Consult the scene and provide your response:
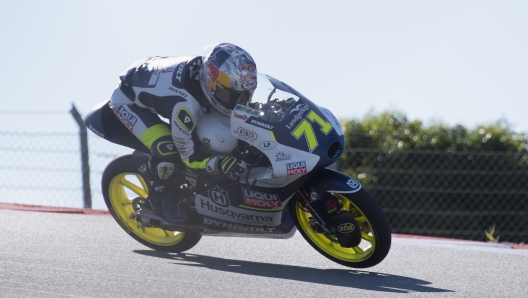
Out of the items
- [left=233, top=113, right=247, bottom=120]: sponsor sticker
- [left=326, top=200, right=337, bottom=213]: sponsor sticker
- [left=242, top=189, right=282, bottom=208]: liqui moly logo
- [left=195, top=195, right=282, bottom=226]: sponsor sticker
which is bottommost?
[left=195, top=195, right=282, bottom=226]: sponsor sticker

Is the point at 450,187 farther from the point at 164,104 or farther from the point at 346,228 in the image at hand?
the point at 164,104

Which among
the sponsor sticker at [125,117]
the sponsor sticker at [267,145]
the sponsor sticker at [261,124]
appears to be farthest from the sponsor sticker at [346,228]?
the sponsor sticker at [125,117]

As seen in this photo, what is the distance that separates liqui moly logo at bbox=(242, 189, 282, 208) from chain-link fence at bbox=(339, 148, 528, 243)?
5.99 m

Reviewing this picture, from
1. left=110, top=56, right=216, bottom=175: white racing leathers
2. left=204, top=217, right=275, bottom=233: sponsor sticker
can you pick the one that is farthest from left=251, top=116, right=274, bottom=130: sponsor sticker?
left=204, top=217, right=275, bottom=233: sponsor sticker

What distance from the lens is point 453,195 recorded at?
13.2 m

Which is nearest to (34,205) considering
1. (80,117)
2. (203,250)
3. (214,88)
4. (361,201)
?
(80,117)

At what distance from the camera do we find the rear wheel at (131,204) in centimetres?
711

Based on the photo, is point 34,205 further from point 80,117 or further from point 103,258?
point 103,258

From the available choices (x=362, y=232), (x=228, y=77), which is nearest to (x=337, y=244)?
(x=362, y=232)

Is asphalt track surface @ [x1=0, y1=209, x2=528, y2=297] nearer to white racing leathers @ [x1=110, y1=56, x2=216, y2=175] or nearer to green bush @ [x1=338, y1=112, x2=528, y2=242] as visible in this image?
white racing leathers @ [x1=110, y1=56, x2=216, y2=175]

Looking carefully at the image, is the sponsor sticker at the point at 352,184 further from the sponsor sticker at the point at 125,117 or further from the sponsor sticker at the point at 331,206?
the sponsor sticker at the point at 125,117

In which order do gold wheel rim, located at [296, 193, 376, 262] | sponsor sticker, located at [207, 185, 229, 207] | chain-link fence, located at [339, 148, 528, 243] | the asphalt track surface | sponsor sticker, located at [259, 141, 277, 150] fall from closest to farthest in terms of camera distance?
the asphalt track surface < sponsor sticker, located at [259, 141, 277, 150] < gold wheel rim, located at [296, 193, 376, 262] < sponsor sticker, located at [207, 185, 229, 207] < chain-link fence, located at [339, 148, 528, 243]

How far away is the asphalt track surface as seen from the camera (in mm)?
5238

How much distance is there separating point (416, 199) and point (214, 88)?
7.28 meters
